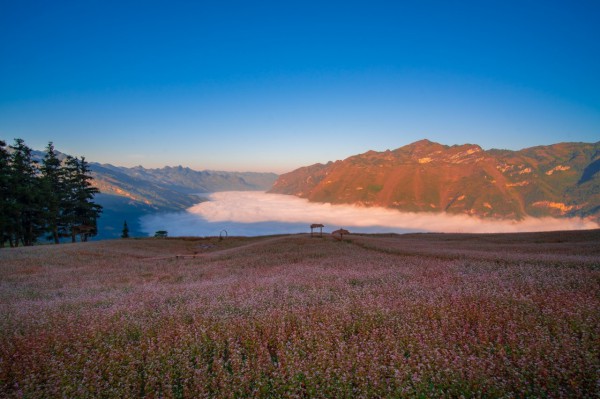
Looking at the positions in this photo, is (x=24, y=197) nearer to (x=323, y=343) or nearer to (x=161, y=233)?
(x=161, y=233)

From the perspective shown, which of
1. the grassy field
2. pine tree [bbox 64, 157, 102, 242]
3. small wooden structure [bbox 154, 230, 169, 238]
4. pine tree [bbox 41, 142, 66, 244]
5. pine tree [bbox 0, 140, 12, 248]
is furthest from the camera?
small wooden structure [bbox 154, 230, 169, 238]

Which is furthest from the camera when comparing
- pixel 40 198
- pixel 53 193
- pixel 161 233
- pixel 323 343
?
pixel 161 233

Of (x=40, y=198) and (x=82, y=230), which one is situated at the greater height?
(x=40, y=198)

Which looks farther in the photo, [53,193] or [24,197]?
[53,193]

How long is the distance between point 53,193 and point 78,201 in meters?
5.14

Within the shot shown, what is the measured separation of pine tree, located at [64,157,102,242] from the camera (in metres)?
55.8

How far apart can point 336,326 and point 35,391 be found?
5273mm

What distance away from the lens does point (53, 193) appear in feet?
171

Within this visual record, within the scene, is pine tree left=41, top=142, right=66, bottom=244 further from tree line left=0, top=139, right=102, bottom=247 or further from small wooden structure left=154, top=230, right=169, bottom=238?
small wooden structure left=154, top=230, right=169, bottom=238

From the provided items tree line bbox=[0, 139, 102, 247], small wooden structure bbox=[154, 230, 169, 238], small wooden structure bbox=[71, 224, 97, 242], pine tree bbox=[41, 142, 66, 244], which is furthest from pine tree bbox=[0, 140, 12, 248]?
small wooden structure bbox=[154, 230, 169, 238]

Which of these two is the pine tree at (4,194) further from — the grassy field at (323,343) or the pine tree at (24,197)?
the grassy field at (323,343)

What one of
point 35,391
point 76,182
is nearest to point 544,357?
point 35,391

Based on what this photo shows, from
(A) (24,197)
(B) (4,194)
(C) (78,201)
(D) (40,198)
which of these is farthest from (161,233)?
(B) (4,194)

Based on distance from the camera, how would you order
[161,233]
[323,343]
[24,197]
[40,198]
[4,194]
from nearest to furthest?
[323,343], [4,194], [24,197], [40,198], [161,233]
